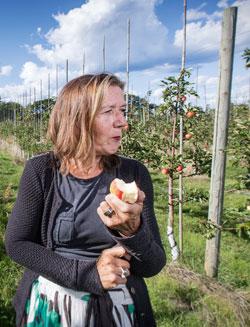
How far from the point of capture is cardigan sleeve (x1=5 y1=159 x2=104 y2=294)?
1.24 meters

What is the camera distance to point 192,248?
657 centimetres

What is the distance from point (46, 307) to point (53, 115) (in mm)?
758

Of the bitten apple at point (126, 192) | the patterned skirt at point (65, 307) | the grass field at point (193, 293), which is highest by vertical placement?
the bitten apple at point (126, 192)

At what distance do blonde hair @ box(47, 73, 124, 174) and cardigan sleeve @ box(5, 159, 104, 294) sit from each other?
16 centimetres

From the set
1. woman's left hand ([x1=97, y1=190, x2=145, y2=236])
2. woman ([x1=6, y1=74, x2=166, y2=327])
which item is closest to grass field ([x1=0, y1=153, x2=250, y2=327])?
woman ([x1=6, y1=74, x2=166, y2=327])

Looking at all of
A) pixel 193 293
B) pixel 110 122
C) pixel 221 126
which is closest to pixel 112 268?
pixel 110 122

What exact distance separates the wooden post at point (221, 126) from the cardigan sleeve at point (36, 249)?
9.32 feet

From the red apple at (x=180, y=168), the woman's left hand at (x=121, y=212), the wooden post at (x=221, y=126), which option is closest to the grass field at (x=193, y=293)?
the wooden post at (x=221, y=126)

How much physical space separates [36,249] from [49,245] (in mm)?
75

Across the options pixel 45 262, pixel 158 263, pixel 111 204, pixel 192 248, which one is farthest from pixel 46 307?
pixel 192 248

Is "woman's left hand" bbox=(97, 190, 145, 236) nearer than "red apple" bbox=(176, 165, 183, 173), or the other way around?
"woman's left hand" bbox=(97, 190, 145, 236)

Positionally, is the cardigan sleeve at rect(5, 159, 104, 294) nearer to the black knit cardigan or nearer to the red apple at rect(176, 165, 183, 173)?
the black knit cardigan

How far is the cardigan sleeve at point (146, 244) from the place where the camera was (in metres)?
1.17

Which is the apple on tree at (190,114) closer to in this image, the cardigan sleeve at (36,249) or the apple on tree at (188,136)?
the apple on tree at (188,136)
